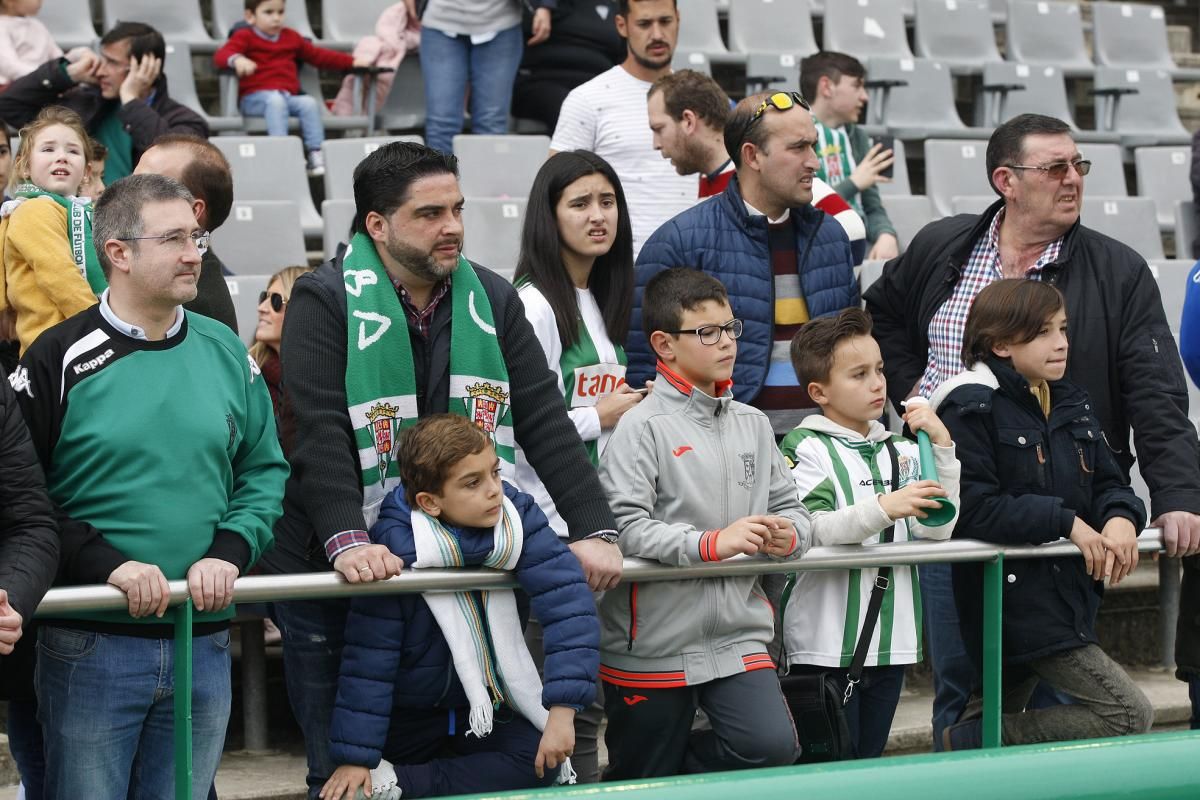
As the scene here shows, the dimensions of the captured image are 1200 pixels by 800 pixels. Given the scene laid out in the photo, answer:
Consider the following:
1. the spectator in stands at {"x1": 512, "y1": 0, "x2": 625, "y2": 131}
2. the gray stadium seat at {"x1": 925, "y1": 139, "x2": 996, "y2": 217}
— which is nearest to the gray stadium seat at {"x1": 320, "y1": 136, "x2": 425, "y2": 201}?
the spectator in stands at {"x1": 512, "y1": 0, "x2": 625, "y2": 131}

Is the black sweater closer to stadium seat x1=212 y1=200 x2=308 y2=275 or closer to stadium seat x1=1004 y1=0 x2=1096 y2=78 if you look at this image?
stadium seat x1=212 y1=200 x2=308 y2=275

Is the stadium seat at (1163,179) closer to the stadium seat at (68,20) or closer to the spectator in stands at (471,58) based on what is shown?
the spectator in stands at (471,58)

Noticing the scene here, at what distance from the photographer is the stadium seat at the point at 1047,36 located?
10234 millimetres

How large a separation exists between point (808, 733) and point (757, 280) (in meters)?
1.24

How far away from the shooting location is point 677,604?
10.8 feet

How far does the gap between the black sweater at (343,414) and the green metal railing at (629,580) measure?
186 millimetres

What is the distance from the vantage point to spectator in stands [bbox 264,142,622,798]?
10.3 feet

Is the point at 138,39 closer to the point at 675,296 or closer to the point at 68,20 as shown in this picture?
the point at 68,20

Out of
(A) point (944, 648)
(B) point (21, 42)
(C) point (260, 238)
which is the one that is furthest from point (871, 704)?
(B) point (21, 42)

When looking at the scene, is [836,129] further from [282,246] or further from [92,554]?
[92,554]

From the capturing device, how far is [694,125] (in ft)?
15.9

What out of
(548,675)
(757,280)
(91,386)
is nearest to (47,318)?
(91,386)

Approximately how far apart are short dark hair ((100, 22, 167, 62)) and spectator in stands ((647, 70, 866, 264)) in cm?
222

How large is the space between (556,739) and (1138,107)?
8081 millimetres
